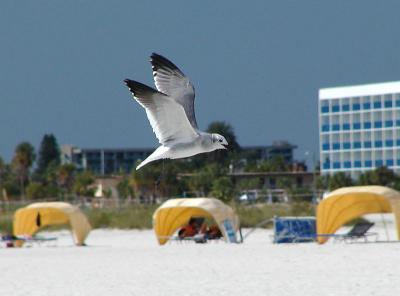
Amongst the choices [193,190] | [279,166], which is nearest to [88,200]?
[193,190]

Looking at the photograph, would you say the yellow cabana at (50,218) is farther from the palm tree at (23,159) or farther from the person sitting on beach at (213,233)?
the palm tree at (23,159)

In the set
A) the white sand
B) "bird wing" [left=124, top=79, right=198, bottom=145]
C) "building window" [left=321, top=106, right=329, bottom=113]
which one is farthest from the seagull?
"building window" [left=321, top=106, right=329, bottom=113]

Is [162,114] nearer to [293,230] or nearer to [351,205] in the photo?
[351,205]

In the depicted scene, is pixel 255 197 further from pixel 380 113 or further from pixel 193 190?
pixel 380 113

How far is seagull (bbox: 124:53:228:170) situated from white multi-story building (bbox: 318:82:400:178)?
91.6 metres

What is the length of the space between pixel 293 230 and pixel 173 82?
24652 millimetres

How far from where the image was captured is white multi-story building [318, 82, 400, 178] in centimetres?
10206

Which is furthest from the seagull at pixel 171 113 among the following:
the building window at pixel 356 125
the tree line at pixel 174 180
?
the building window at pixel 356 125

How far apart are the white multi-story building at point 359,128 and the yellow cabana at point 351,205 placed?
68.1 m

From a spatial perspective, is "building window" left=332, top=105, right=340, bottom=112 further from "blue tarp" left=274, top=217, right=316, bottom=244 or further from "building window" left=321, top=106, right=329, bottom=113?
"blue tarp" left=274, top=217, right=316, bottom=244

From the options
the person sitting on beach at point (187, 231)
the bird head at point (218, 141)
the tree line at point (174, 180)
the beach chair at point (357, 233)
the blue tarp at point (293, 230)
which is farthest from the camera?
the tree line at point (174, 180)

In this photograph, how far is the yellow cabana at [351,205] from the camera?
108 feet

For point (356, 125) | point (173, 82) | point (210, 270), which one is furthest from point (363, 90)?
point (173, 82)

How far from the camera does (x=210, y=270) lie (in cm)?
2384
